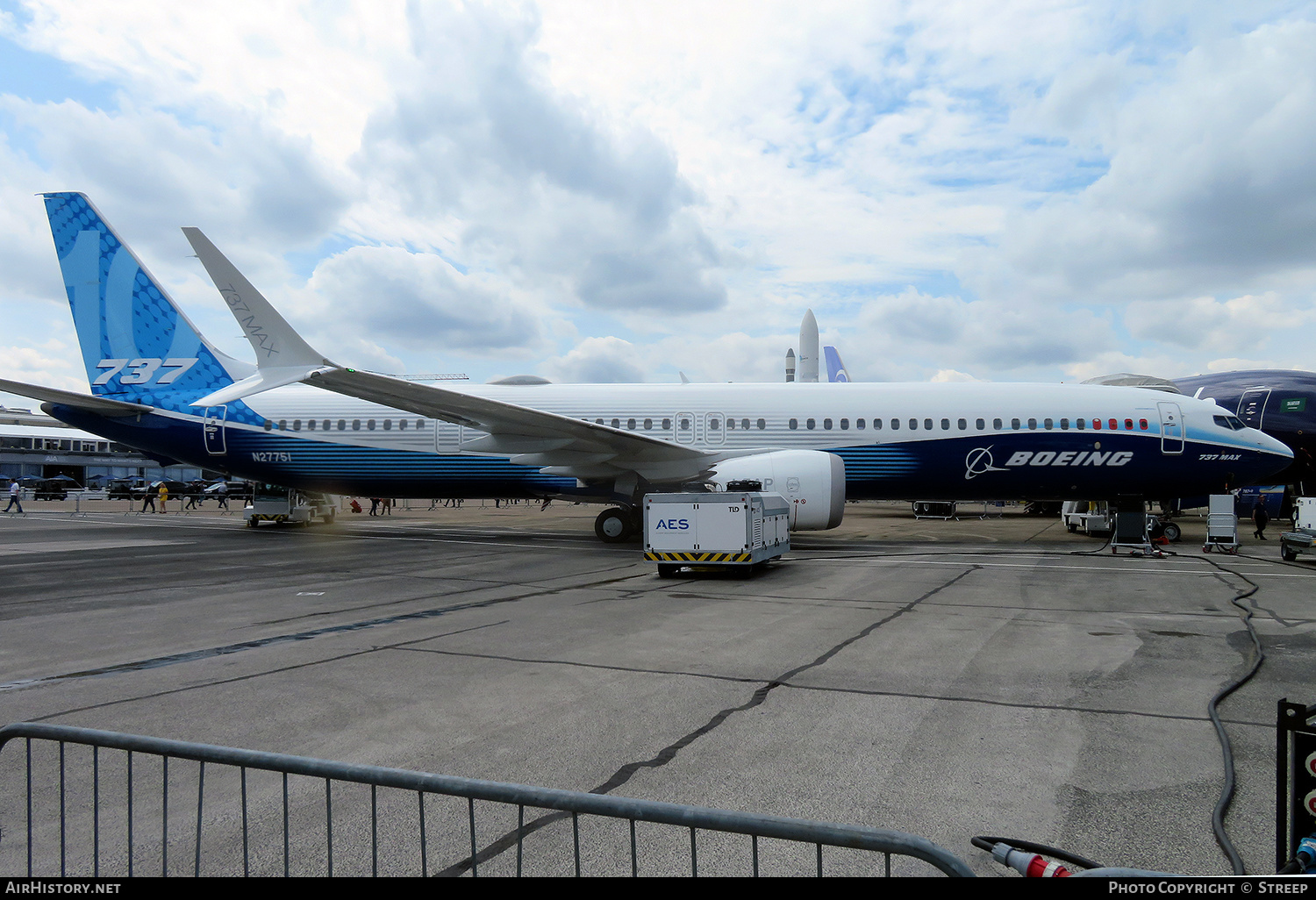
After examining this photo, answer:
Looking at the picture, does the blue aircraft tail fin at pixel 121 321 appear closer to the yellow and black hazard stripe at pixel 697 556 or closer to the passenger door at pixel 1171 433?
the yellow and black hazard stripe at pixel 697 556

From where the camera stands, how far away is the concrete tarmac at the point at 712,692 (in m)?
3.76

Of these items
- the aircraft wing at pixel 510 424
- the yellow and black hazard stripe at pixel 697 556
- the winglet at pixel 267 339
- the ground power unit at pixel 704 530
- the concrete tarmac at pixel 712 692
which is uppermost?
the winglet at pixel 267 339

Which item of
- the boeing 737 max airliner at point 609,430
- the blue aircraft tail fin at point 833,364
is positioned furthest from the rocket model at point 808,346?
the boeing 737 max airliner at point 609,430

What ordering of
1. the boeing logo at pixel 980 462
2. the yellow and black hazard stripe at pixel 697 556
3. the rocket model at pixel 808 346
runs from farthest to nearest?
1. the rocket model at pixel 808 346
2. the boeing logo at pixel 980 462
3. the yellow and black hazard stripe at pixel 697 556

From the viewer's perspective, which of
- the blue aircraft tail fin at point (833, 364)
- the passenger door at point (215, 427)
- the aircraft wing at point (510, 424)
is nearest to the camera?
the aircraft wing at point (510, 424)

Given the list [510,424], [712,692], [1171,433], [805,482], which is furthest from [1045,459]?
[712,692]

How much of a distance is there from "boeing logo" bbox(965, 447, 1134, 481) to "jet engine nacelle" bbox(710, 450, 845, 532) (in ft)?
13.0

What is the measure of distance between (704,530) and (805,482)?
13.4ft

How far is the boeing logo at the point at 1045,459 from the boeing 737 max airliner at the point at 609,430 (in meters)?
0.04

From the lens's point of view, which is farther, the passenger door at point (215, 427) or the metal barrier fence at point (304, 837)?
the passenger door at point (215, 427)

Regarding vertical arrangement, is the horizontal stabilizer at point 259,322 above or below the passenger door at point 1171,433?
above

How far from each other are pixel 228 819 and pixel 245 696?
226 centimetres

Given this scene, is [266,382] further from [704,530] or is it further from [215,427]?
[215,427]
